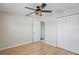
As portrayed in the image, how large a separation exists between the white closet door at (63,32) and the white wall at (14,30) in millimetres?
1801

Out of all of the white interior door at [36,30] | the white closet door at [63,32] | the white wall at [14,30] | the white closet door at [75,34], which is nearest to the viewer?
the white closet door at [75,34]

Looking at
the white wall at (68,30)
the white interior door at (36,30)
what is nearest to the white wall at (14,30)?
the white interior door at (36,30)

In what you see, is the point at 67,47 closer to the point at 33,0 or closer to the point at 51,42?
the point at 51,42

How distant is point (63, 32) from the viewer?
11.7 ft

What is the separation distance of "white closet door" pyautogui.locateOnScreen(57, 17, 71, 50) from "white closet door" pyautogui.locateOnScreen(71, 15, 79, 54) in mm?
195

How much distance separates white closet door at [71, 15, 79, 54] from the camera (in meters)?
2.99

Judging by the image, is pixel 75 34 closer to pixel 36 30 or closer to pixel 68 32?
pixel 68 32

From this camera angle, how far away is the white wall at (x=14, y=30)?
140 inches

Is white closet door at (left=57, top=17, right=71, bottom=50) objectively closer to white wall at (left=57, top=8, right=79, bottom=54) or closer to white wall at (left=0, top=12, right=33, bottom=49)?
white wall at (left=57, top=8, right=79, bottom=54)

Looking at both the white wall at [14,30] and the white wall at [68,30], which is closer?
the white wall at [68,30]

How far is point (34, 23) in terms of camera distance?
530cm

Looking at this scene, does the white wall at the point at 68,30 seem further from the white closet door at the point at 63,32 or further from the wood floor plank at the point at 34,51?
the wood floor plank at the point at 34,51

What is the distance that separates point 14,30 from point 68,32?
7.95ft
